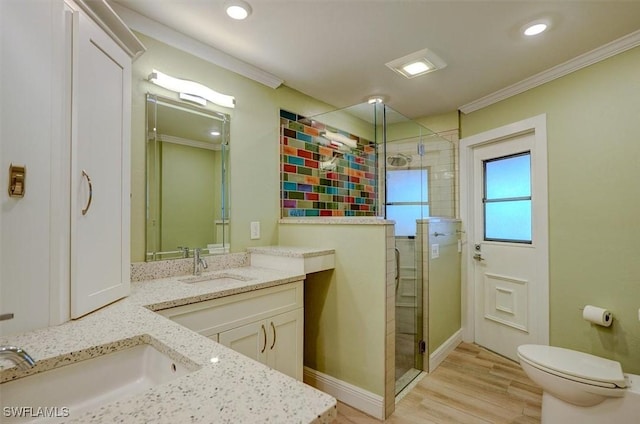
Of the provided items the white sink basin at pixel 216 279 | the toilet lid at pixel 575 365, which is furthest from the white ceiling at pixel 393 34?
the toilet lid at pixel 575 365

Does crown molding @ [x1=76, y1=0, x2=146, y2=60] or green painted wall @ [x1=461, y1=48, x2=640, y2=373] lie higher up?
crown molding @ [x1=76, y1=0, x2=146, y2=60]

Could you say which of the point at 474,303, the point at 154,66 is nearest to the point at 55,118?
the point at 154,66

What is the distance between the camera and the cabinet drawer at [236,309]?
1.43 meters

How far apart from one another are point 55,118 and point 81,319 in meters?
0.72

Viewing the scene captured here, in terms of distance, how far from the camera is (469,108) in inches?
119

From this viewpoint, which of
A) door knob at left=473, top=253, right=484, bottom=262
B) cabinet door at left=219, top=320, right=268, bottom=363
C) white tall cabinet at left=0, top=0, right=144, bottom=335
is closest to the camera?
white tall cabinet at left=0, top=0, right=144, bottom=335

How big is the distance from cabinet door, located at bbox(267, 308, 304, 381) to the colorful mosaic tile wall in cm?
98

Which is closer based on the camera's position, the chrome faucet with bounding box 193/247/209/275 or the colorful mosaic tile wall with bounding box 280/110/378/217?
the chrome faucet with bounding box 193/247/209/275

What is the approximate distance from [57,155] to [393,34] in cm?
186

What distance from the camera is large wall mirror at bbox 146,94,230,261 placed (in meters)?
1.83

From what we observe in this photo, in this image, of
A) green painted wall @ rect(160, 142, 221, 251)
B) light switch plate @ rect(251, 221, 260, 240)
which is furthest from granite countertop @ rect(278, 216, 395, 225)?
green painted wall @ rect(160, 142, 221, 251)

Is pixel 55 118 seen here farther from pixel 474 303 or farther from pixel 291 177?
pixel 474 303

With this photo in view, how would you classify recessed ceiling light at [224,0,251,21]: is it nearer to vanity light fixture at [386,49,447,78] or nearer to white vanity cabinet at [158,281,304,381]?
vanity light fixture at [386,49,447,78]

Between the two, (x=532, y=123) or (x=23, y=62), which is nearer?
(x=23, y=62)
